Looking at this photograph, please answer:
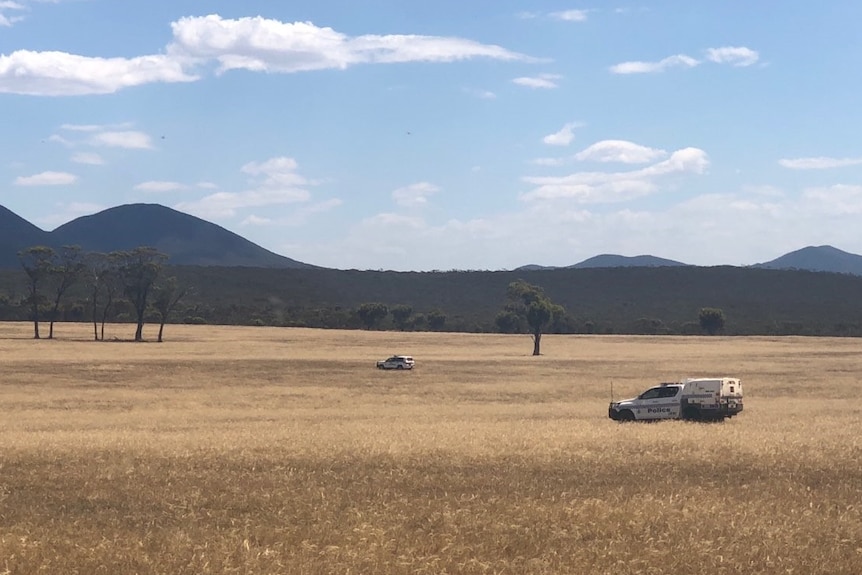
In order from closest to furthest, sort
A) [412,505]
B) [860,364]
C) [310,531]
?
[310,531] → [412,505] → [860,364]

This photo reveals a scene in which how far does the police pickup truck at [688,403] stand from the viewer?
39.2m

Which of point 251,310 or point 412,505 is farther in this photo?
point 251,310

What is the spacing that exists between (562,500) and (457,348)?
85542 millimetres

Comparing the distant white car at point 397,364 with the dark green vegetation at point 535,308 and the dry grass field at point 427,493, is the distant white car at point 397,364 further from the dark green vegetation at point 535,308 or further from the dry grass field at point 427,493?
the dark green vegetation at point 535,308

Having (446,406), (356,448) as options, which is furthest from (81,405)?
(356,448)

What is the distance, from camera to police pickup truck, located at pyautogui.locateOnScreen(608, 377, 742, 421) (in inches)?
1544

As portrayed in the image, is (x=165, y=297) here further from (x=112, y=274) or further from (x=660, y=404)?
(x=660, y=404)

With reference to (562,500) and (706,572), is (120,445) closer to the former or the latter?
Result: (562,500)

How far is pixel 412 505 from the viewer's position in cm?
1725

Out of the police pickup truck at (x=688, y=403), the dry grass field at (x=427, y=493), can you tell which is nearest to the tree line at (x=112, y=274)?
the dry grass field at (x=427, y=493)

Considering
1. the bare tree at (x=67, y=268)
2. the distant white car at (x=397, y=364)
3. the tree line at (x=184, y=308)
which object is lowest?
the distant white car at (x=397, y=364)

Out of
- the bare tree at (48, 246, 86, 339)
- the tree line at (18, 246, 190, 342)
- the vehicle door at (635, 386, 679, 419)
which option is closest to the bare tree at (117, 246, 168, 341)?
the tree line at (18, 246, 190, 342)

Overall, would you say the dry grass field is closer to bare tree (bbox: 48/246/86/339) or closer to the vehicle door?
the vehicle door

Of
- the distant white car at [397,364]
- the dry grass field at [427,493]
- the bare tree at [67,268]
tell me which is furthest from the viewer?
the bare tree at [67,268]
